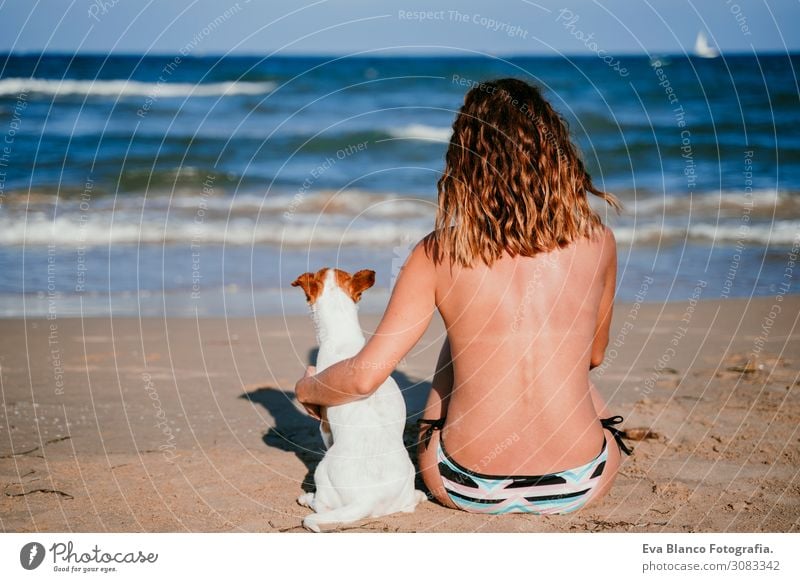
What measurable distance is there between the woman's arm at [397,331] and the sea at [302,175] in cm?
111

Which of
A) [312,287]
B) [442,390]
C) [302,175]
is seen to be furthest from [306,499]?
[302,175]

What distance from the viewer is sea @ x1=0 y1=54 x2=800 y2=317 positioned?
10922mm

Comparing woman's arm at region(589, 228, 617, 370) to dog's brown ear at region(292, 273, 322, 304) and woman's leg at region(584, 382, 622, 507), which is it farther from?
dog's brown ear at region(292, 273, 322, 304)

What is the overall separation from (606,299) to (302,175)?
13.9 metres

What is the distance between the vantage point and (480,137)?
432cm

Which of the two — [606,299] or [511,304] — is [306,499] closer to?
[511,304]

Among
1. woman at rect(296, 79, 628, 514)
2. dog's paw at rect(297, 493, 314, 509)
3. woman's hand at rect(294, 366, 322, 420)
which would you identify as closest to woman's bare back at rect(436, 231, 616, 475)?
woman at rect(296, 79, 628, 514)

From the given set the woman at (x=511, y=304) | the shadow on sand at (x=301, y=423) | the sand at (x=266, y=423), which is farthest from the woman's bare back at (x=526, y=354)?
the shadow on sand at (x=301, y=423)

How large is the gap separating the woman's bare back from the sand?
0.48 metres

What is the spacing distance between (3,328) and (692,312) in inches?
293

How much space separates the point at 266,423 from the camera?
6559 mm

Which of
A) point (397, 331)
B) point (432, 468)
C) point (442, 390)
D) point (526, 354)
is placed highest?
point (397, 331)

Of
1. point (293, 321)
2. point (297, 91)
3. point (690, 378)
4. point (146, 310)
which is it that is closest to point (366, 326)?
point (293, 321)

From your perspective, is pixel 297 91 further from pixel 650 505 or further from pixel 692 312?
pixel 650 505
